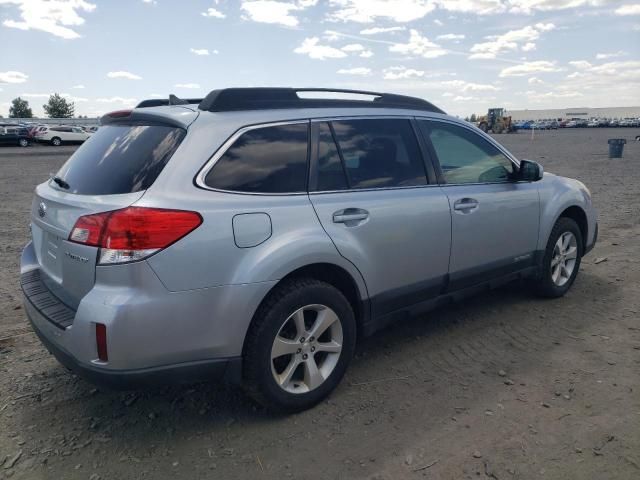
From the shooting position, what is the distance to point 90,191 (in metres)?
2.92

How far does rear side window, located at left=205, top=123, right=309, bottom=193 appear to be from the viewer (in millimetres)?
2918

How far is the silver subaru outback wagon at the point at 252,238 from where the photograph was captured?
2.62 metres

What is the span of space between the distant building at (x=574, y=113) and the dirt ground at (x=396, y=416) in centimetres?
14268

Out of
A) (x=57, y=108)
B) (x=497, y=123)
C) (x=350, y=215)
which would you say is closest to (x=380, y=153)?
(x=350, y=215)

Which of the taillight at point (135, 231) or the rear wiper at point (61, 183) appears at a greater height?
the rear wiper at point (61, 183)

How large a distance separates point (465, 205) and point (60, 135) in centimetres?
3853

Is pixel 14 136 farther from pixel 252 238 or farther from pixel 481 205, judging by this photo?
pixel 252 238

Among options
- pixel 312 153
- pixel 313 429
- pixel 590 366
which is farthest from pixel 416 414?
pixel 312 153

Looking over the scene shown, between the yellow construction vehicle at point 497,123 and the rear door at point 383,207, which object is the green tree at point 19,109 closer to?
the yellow construction vehicle at point 497,123

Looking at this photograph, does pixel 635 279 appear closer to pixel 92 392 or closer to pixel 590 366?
pixel 590 366

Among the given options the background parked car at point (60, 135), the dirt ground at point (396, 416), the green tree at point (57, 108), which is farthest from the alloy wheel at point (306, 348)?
the green tree at point (57, 108)

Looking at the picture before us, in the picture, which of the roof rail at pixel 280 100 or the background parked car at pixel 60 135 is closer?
the roof rail at pixel 280 100

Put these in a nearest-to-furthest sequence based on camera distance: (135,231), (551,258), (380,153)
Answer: (135,231), (380,153), (551,258)

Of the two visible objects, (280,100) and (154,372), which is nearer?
(154,372)
